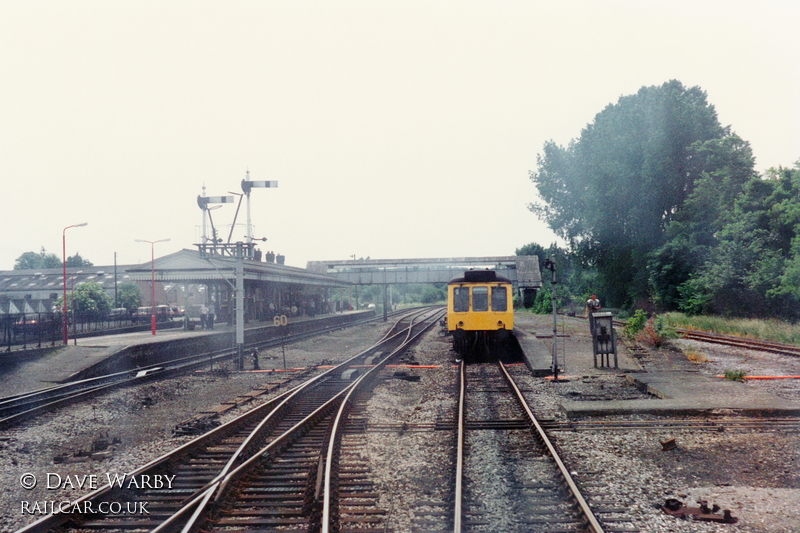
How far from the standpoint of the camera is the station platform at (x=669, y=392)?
9047 mm

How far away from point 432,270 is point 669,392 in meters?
31.3

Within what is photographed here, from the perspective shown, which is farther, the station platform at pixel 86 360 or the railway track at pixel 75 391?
the station platform at pixel 86 360

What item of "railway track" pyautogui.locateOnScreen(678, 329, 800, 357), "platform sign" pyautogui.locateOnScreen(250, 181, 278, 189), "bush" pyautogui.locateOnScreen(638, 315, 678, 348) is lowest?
"railway track" pyautogui.locateOnScreen(678, 329, 800, 357)

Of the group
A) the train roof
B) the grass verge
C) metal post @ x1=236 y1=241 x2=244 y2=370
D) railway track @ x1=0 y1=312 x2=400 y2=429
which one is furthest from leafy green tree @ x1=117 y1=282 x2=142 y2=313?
the grass verge

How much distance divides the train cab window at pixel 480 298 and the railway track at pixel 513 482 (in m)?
8.26

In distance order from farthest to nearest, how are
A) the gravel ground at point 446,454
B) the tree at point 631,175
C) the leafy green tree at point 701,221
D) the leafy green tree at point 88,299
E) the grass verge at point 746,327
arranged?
1. the leafy green tree at point 88,299
2. the tree at point 631,175
3. the leafy green tree at point 701,221
4. the grass verge at point 746,327
5. the gravel ground at point 446,454

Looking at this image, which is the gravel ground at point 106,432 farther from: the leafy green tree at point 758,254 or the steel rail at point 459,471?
the leafy green tree at point 758,254

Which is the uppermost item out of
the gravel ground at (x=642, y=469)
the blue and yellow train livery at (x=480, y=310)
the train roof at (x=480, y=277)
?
the train roof at (x=480, y=277)

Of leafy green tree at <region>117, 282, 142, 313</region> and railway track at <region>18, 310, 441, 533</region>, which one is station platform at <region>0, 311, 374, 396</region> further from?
leafy green tree at <region>117, 282, 142, 313</region>

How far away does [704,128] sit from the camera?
35.6m

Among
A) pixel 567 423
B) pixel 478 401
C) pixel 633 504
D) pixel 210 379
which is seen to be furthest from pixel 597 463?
pixel 210 379

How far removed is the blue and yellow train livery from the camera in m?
17.8

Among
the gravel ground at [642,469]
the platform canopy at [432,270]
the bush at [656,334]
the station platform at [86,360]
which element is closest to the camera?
the gravel ground at [642,469]

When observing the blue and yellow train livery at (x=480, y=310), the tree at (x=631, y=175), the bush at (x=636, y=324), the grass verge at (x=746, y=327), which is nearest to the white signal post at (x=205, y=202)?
the blue and yellow train livery at (x=480, y=310)
